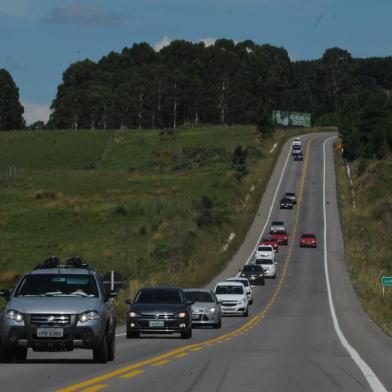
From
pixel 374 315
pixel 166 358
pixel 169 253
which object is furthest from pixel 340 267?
pixel 166 358

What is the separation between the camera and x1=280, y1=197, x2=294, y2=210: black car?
112812mm

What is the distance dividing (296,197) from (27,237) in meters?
39.6

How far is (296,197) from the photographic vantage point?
120500mm

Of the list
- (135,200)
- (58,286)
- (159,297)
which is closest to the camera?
(58,286)

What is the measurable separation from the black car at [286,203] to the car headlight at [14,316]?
9369cm

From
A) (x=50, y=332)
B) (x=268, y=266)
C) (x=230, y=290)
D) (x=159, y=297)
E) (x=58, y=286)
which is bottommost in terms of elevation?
(x=268, y=266)

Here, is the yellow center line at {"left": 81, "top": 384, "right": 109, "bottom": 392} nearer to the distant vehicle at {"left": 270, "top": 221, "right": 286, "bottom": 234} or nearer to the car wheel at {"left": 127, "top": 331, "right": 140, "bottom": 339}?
the car wheel at {"left": 127, "top": 331, "right": 140, "bottom": 339}

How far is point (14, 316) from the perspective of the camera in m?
19.5

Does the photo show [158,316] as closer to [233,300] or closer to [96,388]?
[96,388]

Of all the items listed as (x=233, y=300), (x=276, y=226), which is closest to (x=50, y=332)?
(x=233, y=300)

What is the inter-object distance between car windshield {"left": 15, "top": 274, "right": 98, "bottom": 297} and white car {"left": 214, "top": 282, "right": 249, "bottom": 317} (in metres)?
26.0

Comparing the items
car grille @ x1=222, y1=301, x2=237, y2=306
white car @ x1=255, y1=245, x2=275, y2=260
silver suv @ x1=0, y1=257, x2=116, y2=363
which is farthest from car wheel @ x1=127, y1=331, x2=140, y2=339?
white car @ x1=255, y1=245, x2=275, y2=260

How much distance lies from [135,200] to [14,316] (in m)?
88.2

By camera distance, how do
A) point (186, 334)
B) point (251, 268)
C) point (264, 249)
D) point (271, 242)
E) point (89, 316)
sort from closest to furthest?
point (89, 316) → point (186, 334) → point (251, 268) → point (264, 249) → point (271, 242)
